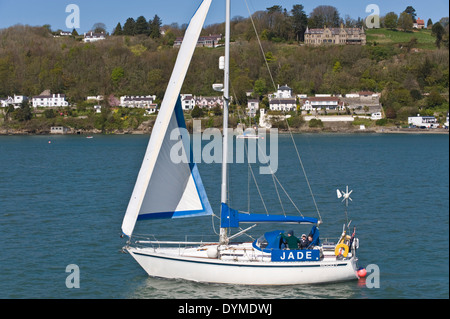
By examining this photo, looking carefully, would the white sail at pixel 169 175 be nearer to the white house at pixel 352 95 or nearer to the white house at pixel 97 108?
the white house at pixel 352 95

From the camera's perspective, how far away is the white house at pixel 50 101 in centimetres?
12794

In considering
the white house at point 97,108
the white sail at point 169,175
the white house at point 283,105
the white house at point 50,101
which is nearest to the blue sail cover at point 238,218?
the white sail at point 169,175

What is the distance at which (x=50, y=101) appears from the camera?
128375mm

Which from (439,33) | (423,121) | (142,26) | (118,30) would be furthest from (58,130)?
(439,33)

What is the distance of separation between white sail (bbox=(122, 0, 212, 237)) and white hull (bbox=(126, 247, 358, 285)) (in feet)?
4.30

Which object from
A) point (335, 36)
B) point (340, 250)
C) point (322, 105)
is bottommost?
point (340, 250)

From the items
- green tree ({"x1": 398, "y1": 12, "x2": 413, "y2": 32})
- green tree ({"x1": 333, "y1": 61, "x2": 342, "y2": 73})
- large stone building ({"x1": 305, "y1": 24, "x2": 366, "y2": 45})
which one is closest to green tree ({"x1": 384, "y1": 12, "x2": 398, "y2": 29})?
green tree ({"x1": 398, "y1": 12, "x2": 413, "y2": 32})

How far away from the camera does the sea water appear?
679 inches

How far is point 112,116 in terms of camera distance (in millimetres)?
118312

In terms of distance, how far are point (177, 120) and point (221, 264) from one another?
13.6 feet

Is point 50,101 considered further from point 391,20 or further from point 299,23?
point 391,20

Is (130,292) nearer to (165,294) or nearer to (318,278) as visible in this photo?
(165,294)

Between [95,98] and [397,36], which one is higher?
[397,36]

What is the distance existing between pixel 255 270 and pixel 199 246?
2207 mm
